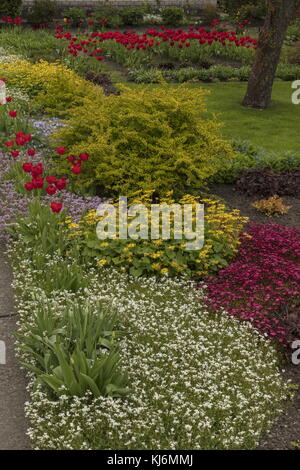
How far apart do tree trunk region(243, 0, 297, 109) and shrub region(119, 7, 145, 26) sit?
1390 centimetres

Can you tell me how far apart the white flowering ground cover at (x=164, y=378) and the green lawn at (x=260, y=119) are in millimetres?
5630

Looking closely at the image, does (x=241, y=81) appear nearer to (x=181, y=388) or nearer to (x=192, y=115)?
(x=192, y=115)

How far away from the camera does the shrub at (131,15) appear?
2684 cm

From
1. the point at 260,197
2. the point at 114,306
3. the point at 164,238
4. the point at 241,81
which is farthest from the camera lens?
the point at 241,81

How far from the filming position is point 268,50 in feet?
45.0

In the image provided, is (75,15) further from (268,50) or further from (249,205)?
(249,205)

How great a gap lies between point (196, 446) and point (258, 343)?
1835mm

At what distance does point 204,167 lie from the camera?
8.89 metres

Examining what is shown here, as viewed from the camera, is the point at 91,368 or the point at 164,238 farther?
the point at 164,238

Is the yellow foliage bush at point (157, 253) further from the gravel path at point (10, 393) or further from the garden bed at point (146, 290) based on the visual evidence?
the gravel path at point (10, 393)

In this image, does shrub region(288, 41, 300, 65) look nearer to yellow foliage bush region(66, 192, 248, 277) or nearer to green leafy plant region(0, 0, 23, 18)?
green leafy plant region(0, 0, 23, 18)

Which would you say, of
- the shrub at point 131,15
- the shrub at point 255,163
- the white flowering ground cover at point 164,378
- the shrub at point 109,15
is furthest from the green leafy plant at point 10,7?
the white flowering ground cover at point 164,378

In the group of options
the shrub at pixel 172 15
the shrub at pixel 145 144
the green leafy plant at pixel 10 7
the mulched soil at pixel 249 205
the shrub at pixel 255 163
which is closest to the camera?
the shrub at pixel 145 144

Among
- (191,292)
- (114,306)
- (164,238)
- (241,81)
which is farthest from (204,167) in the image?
(241,81)
